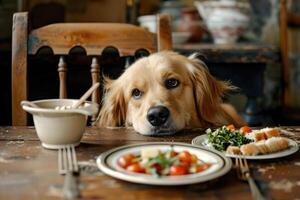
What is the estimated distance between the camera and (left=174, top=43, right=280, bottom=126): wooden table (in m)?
2.37

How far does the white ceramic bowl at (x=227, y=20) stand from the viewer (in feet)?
9.19

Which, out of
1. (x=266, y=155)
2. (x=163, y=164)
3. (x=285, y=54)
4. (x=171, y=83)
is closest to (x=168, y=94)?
(x=171, y=83)

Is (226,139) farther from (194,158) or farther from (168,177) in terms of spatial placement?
(168,177)

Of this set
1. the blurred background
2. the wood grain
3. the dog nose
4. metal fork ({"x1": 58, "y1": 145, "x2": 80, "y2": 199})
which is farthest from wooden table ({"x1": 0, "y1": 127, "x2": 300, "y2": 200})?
→ the blurred background

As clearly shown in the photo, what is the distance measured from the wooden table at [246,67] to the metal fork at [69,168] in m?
1.40

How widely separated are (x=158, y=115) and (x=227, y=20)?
155cm

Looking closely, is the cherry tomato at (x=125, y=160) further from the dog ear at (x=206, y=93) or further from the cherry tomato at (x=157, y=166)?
the dog ear at (x=206, y=93)

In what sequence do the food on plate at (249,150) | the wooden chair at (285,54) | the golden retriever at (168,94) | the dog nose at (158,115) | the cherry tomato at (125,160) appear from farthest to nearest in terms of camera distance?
1. the wooden chair at (285,54)
2. the golden retriever at (168,94)
3. the dog nose at (158,115)
4. the food on plate at (249,150)
5. the cherry tomato at (125,160)

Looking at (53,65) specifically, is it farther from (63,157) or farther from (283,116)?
(283,116)

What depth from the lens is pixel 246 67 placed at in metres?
2.41

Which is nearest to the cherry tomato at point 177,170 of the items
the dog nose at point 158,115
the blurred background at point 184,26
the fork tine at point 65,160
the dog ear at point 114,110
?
the fork tine at point 65,160

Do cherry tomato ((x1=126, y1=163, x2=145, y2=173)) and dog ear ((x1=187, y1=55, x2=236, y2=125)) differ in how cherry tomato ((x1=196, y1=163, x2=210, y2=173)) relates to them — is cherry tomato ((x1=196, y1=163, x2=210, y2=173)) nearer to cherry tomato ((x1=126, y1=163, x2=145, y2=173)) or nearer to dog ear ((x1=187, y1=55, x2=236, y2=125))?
cherry tomato ((x1=126, y1=163, x2=145, y2=173))

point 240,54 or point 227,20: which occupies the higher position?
point 227,20

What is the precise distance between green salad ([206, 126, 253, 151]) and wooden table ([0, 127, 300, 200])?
89mm
